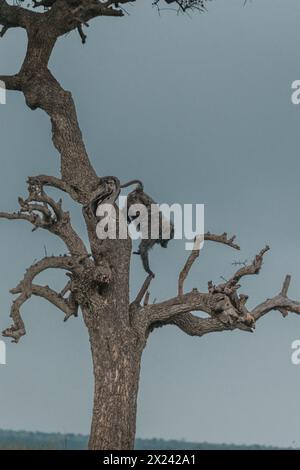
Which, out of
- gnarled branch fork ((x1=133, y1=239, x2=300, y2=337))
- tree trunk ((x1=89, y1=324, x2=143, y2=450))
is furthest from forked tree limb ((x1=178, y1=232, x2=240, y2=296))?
tree trunk ((x1=89, y1=324, x2=143, y2=450))

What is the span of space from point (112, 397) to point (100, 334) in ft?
3.48

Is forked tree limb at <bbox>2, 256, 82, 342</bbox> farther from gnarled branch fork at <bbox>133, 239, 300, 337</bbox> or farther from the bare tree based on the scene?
gnarled branch fork at <bbox>133, 239, 300, 337</bbox>

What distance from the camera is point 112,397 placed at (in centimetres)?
1689

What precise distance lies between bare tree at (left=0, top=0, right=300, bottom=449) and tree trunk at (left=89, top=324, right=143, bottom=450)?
0.6 inches

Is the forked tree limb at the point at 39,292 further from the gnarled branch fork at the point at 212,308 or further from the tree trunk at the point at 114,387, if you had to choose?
the gnarled branch fork at the point at 212,308

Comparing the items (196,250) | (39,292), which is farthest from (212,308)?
(39,292)

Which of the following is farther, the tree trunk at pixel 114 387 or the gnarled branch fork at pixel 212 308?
the gnarled branch fork at pixel 212 308

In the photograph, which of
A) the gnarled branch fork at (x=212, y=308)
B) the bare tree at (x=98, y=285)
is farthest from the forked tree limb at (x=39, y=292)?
the gnarled branch fork at (x=212, y=308)

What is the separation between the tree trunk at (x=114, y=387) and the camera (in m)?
16.7

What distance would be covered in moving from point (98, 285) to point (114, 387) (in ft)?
5.52

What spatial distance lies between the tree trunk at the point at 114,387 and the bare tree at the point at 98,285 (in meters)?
0.02
